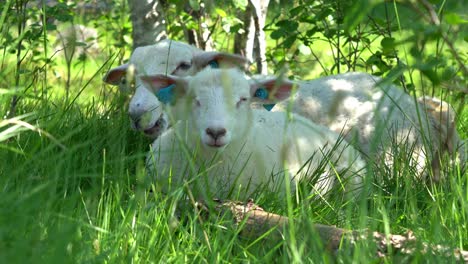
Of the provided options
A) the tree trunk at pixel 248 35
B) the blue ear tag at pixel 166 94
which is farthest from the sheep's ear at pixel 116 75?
the tree trunk at pixel 248 35

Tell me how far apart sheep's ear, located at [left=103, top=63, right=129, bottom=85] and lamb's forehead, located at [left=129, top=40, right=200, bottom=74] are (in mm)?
113

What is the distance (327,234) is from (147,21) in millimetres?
3995

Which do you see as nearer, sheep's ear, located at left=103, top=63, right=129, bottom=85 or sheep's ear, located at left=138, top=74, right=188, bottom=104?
sheep's ear, located at left=138, top=74, right=188, bottom=104

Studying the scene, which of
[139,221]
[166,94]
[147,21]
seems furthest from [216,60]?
[139,221]

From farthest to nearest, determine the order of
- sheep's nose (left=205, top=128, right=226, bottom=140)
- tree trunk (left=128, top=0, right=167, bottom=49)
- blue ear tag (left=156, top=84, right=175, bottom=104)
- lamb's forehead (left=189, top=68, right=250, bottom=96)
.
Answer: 1. tree trunk (left=128, top=0, right=167, bottom=49)
2. blue ear tag (left=156, top=84, right=175, bottom=104)
3. lamb's forehead (left=189, top=68, right=250, bottom=96)
4. sheep's nose (left=205, top=128, right=226, bottom=140)

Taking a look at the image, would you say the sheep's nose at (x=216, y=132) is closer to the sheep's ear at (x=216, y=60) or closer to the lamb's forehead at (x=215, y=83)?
the lamb's forehead at (x=215, y=83)

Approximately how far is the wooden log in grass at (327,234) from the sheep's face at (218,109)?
0.61m

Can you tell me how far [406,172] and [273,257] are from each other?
1.24 m

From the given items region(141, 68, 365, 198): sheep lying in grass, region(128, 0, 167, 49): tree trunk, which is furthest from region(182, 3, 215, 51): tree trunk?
region(141, 68, 365, 198): sheep lying in grass

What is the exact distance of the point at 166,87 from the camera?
4.73m

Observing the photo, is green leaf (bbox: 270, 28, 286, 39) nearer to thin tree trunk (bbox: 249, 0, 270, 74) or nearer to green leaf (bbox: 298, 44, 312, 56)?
green leaf (bbox: 298, 44, 312, 56)

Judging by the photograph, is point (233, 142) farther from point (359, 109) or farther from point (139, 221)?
point (139, 221)

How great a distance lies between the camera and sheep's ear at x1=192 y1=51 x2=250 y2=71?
5848mm

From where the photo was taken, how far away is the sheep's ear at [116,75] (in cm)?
593
